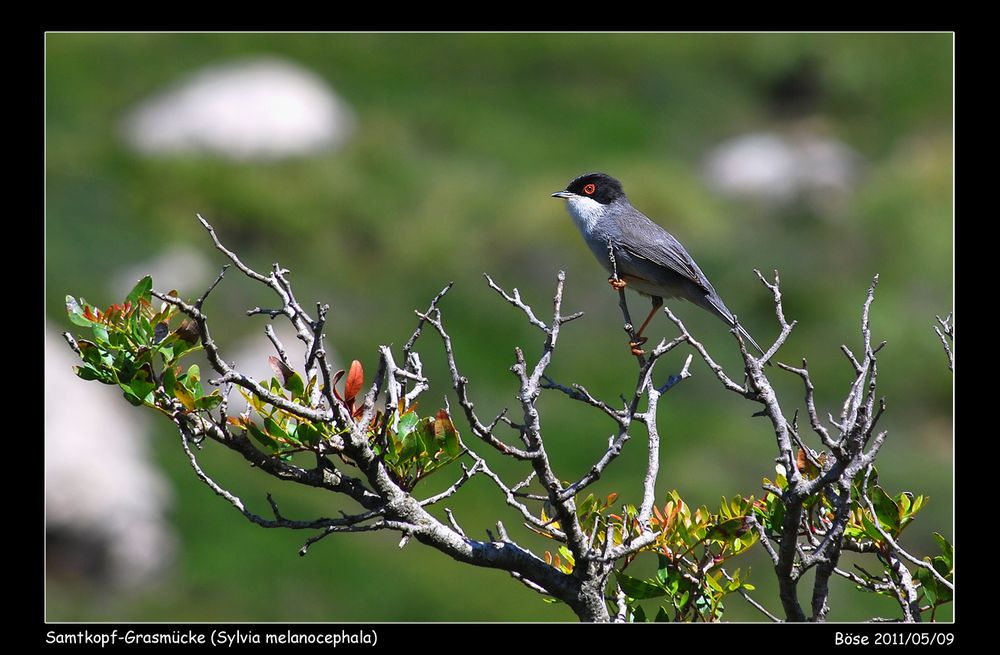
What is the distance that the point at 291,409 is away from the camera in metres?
4.78

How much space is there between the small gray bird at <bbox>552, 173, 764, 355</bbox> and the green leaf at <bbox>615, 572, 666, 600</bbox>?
3167mm

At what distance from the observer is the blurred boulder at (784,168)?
30094 mm

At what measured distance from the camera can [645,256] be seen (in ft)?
28.6

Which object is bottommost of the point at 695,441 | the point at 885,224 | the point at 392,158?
the point at 695,441

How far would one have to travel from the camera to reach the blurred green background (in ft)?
53.9

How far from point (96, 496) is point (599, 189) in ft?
29.6

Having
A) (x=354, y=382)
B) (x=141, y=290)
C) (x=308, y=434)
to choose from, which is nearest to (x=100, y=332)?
(x=141, y=290)

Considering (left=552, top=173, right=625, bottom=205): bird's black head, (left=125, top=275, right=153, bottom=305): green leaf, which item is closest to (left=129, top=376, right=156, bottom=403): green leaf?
(left=125, top=275, right=153, bottom=305): green leaf

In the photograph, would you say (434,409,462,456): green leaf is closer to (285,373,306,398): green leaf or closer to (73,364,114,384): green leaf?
(285,373,306,398): green leaf

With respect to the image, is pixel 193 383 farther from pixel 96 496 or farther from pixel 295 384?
pixel 96 496

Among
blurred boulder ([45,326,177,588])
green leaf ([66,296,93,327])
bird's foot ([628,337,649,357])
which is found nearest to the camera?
green leaf ([66,296,93,327])

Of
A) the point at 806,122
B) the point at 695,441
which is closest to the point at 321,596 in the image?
the point at 695,441

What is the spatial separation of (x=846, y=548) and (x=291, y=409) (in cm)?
276

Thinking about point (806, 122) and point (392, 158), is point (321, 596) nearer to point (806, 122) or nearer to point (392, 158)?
point (392, 158)
